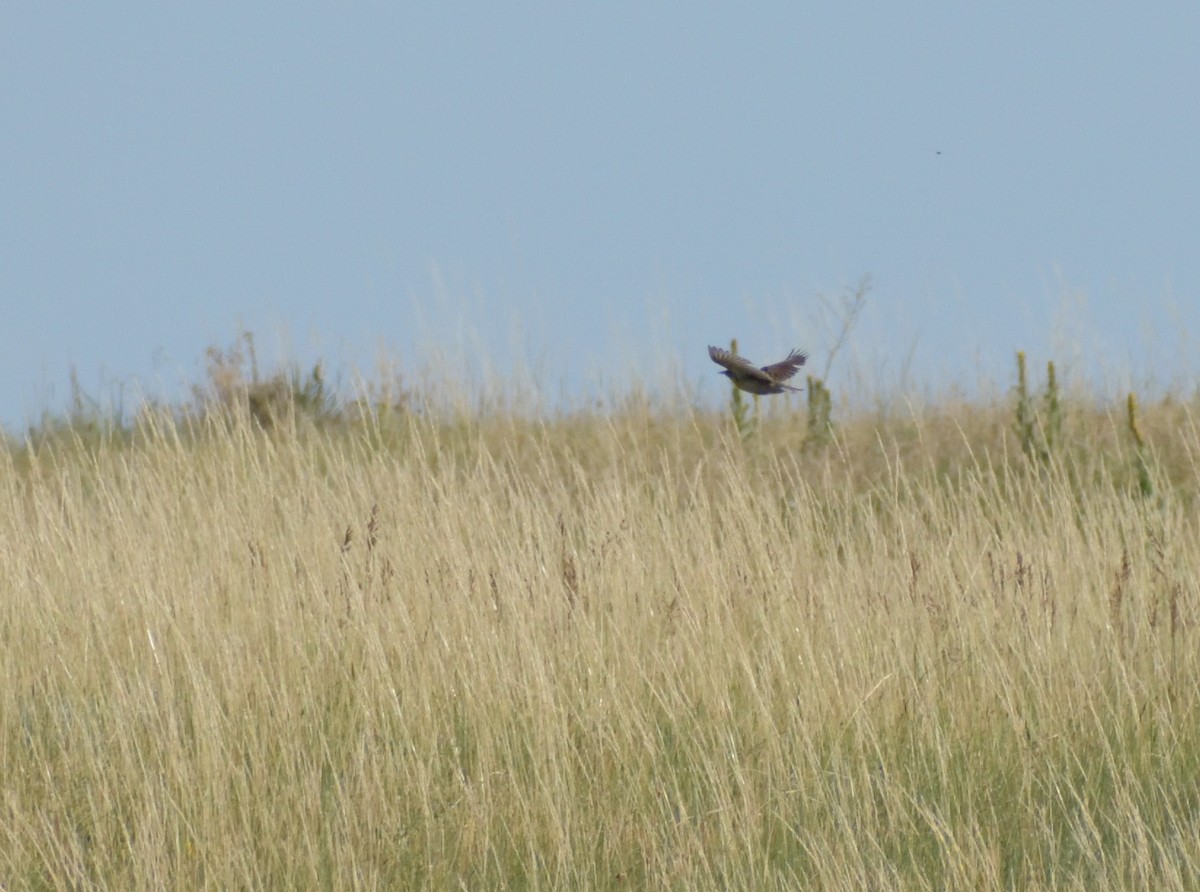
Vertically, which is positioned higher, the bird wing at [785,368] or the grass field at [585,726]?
the bird wing at [785,368]

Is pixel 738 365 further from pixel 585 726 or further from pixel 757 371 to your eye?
pixel 585 726

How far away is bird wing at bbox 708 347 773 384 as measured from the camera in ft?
14.4

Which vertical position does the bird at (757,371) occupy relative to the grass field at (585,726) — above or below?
above

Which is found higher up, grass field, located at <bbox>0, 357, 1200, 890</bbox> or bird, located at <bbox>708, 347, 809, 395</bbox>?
bird, located at <bbox>708, 347, 809, 395</bbox>

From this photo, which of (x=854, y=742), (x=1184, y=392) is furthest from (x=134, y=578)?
(x=1184, y=392)

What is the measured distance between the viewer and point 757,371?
4383 mm

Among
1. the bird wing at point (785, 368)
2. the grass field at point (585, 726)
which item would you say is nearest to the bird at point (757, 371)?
the bird wing at point (785, 368)

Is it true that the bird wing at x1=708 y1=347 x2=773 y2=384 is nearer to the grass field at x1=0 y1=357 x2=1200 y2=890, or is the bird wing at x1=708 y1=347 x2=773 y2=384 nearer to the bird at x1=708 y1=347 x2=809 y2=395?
the bird at x1=708 y1=347 x2=809 y2=395

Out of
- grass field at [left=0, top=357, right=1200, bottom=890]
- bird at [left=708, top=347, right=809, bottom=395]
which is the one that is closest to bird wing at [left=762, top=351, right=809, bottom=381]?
bird at [left=708, top=347, right=809, bottom=395]

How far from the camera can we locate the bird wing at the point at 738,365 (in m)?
4.39

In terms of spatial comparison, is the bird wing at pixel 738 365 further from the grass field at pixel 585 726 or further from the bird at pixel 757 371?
the grass field at pixel 585 726

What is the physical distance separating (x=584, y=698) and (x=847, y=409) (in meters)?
7.42

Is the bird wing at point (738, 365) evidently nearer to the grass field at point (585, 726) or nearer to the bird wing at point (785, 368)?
the bird wing at point (785, 368)

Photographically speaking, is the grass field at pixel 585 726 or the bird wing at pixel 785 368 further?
the bird wing at pixel 785 368
